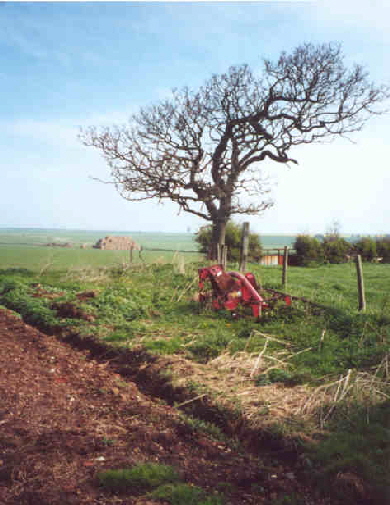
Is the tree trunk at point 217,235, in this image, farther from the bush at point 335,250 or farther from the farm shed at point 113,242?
the bush at point 335,250

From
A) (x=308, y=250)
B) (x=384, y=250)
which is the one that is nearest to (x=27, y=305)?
(x=308, y=250)

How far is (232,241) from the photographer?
2044 centimetres

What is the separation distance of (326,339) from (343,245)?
1868 cm

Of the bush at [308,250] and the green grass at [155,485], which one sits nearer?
the green grass at [155,485]

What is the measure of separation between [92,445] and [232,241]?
56.7ft

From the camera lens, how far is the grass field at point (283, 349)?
3.66 m

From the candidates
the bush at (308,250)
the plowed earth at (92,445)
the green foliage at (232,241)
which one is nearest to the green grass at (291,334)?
the plowed earth at (92,445)

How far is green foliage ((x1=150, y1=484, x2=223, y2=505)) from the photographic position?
2.71 m

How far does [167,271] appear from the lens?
14.6 m

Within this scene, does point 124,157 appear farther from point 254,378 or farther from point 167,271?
point 254,378

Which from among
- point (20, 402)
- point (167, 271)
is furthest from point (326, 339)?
point (167, 271)

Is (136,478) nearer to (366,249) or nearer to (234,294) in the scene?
(234,294)

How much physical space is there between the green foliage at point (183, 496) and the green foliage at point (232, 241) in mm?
17022

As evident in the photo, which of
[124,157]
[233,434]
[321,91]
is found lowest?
[233,434]
